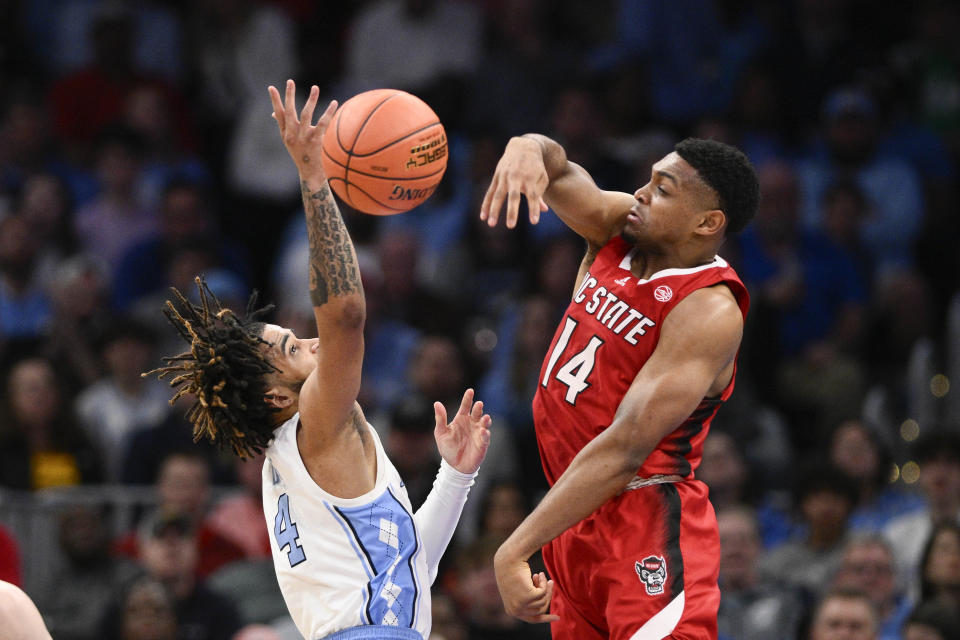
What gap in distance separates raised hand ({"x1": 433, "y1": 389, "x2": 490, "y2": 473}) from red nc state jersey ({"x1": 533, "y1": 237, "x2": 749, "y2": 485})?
0.25 metres

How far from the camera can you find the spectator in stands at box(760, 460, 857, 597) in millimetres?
8766

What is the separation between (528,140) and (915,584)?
462cm

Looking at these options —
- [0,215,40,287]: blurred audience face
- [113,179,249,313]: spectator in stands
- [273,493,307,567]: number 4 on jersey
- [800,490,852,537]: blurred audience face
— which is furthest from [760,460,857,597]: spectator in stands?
[0,215,40,287]: blurred audience face

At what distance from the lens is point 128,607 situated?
329 inches

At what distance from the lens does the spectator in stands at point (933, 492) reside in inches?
339

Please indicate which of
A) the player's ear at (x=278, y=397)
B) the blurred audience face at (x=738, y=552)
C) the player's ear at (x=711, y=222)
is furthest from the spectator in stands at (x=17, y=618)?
the blurred audience face at (x=738, y=552)

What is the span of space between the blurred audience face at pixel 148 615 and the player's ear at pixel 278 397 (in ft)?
12.2

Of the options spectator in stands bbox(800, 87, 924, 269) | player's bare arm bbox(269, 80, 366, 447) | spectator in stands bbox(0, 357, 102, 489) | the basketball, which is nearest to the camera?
player's bare arm bbox(269, 80, 366, 447)

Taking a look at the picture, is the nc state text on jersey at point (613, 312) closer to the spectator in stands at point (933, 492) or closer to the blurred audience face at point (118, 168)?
the spectator in stands at point (933, 492)

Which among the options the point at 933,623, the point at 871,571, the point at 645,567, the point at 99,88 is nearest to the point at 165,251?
the point at 99,88

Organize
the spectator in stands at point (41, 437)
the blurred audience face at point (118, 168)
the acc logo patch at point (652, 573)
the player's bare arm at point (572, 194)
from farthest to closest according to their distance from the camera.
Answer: the blurred audience face at point (118, 168)
the spectator in stands at point (41, 437)
the player's bare arm at point (572, 194)
the acc logo patch at point (652, 573)

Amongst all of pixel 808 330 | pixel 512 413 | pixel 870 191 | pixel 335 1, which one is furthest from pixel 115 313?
pixel 870 191

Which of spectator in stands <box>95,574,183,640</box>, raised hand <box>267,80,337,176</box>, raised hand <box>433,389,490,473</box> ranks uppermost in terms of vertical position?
raised hand <box>267,80,337,176</box>

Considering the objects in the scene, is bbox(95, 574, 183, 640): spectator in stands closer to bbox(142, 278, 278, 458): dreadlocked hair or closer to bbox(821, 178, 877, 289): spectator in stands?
bbox(142, 278, 278, 458): dreadlocked hair
